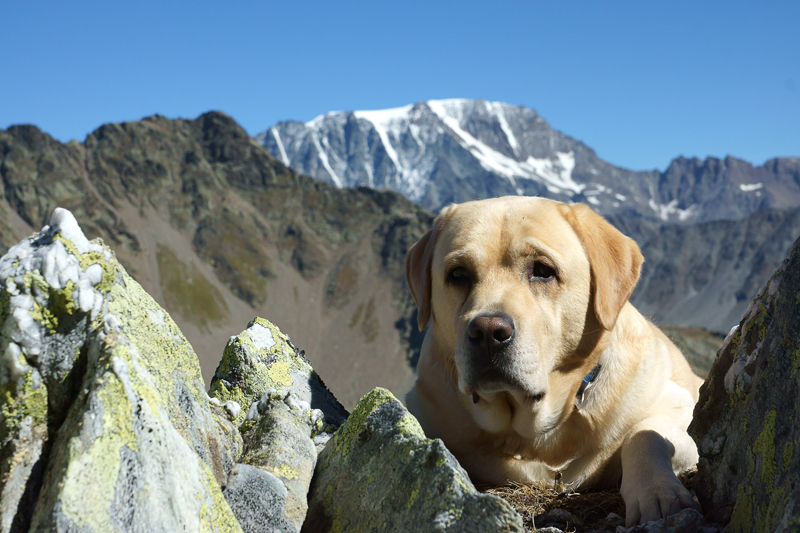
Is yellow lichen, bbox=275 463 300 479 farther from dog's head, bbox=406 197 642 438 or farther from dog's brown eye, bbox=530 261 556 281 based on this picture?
dog's brown eye, bbox=530 261 556 281

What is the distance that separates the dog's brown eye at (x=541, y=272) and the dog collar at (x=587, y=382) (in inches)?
33.4

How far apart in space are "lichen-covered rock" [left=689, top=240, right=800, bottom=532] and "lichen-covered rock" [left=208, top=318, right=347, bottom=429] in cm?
288

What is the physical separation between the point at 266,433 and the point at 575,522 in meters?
2.13

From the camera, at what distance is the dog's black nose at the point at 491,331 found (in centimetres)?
424

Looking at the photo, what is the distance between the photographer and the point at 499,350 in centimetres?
430

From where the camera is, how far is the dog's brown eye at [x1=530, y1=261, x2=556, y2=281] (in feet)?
16.0

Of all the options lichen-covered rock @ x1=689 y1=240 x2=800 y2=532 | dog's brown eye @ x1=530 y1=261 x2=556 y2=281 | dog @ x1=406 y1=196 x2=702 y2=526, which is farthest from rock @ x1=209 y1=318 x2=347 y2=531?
lichen-covered rock @ x1=689 y1=240 x2=800 y2=532

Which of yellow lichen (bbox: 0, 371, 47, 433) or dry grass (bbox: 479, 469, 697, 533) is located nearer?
yellow lichen (bbox: 0, 371, 47, 433)

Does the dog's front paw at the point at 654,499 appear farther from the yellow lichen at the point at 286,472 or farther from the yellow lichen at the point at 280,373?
the yellow lichen at the point at 280,373

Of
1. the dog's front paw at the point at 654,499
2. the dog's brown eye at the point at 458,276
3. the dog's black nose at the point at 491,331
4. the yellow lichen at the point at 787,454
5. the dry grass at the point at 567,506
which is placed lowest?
the dry grass at the point at 567,506

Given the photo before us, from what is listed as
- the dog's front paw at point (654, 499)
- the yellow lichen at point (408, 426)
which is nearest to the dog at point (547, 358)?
the dog's front paw at point (654, 499)

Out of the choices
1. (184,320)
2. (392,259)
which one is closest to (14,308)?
(184,320)

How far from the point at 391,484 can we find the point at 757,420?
1.90m

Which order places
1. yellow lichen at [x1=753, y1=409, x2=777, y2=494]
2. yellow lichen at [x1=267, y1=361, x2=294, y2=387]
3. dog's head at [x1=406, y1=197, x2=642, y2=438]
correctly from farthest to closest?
yellow lichen at [x1=267, y1=361, x2=294, y2=387]
dog's head at [x1=406, y1=197, x2=642, y2=438]
yellow lichen at [x1=753, y1=409, x2=777, y2=494]
